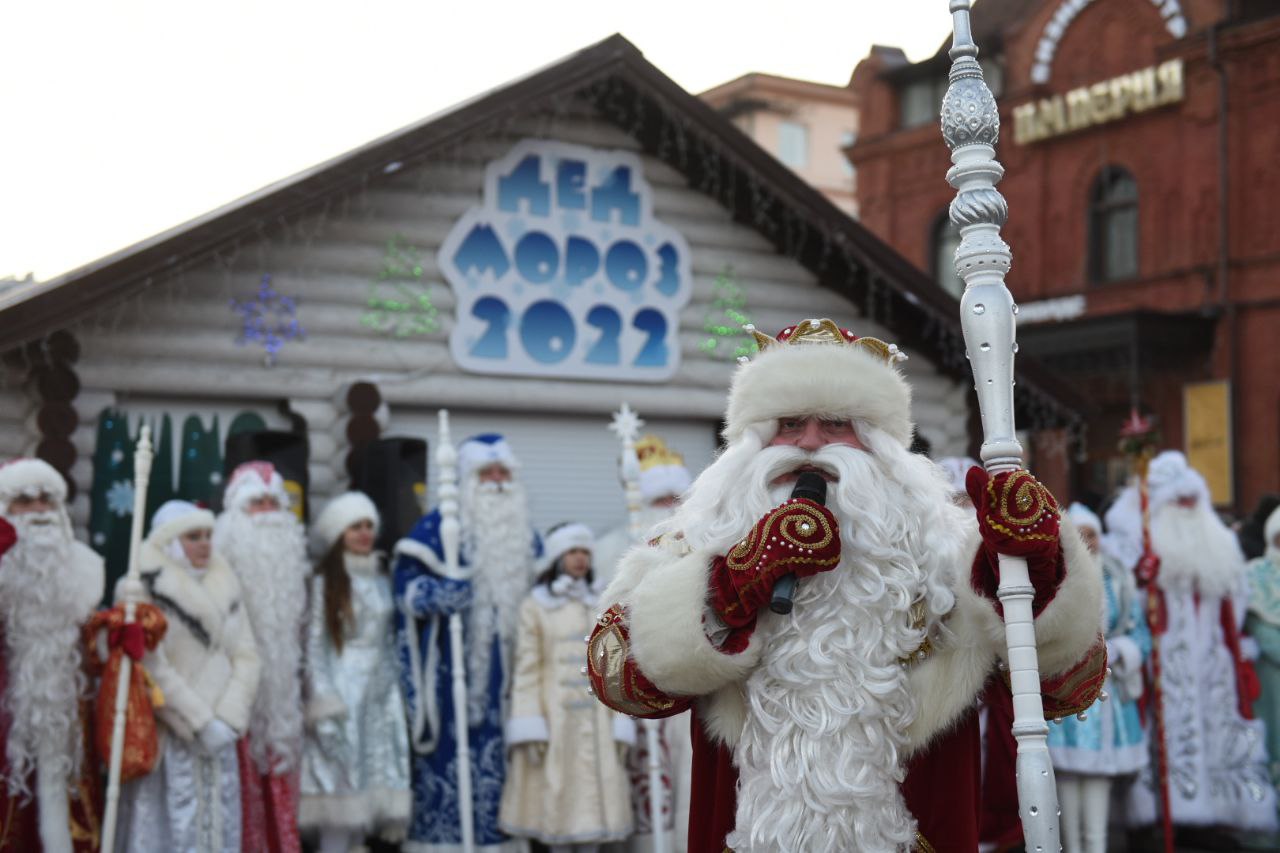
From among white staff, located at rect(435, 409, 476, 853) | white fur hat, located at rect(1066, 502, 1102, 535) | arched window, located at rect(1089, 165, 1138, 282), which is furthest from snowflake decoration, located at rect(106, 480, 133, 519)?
→ arched window, located at rect(1089, 165, 1138, 282)

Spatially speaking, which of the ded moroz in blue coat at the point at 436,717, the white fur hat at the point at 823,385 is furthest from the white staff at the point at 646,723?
the white fur hat at the point at 823,385

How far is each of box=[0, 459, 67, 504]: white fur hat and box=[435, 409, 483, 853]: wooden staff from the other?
76.0 inches

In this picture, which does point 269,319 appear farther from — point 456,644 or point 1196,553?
point 1196,553

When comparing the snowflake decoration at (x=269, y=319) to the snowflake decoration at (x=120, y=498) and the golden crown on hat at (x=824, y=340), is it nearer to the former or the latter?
the snowflake decoration at (x=120, y=498)

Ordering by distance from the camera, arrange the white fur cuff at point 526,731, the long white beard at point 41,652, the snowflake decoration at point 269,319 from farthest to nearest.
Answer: the snowflake decoration at point 269,319 → the white fur cuff at point 526,731 → the long white beard at point 41,652

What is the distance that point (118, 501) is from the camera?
8820 mm

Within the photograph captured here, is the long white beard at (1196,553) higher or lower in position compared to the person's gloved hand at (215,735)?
higher

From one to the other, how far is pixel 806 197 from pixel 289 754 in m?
5.44

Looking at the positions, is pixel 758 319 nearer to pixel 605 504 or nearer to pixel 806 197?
pixel 806 197

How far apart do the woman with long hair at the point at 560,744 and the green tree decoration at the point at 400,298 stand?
224 centimetres

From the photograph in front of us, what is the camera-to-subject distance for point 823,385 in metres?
4.39

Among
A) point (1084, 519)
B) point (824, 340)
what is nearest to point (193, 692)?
point (824, 340)

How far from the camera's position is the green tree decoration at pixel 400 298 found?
994 cm

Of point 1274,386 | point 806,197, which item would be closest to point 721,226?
point 806,197
